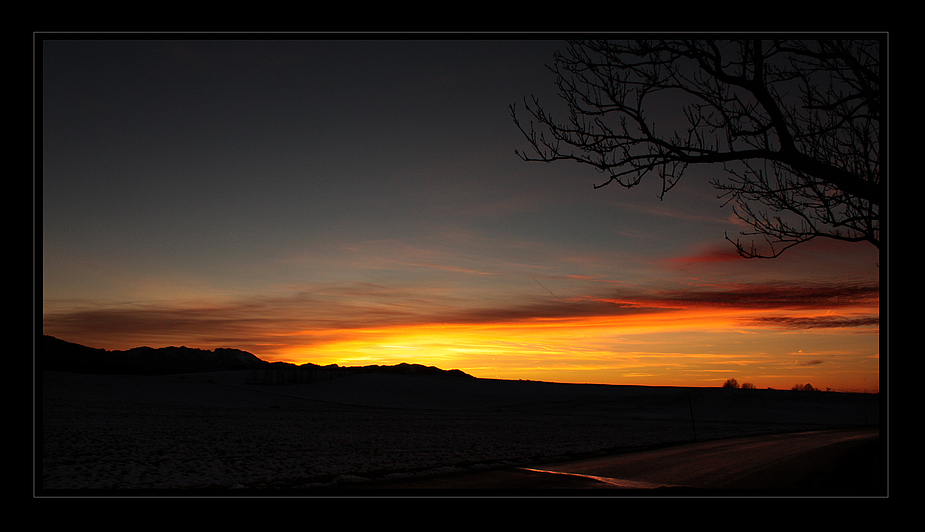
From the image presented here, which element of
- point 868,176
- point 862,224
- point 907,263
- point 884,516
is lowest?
point 884,516

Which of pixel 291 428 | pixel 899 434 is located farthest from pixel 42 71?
pixel 291 428

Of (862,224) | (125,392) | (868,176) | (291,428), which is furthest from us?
(125,392)

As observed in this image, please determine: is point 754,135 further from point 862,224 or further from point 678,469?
point 678,469

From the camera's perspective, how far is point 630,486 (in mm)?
9664

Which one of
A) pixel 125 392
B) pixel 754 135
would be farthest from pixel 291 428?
pixel 125 392

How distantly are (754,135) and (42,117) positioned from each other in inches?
331

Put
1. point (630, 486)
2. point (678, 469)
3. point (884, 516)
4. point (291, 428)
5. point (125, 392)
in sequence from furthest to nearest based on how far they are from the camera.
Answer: point (125, 392) < point (291, 428) < point (678, 469) < point (630, 486) < point (884, 516)

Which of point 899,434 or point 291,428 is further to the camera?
point 291,428
